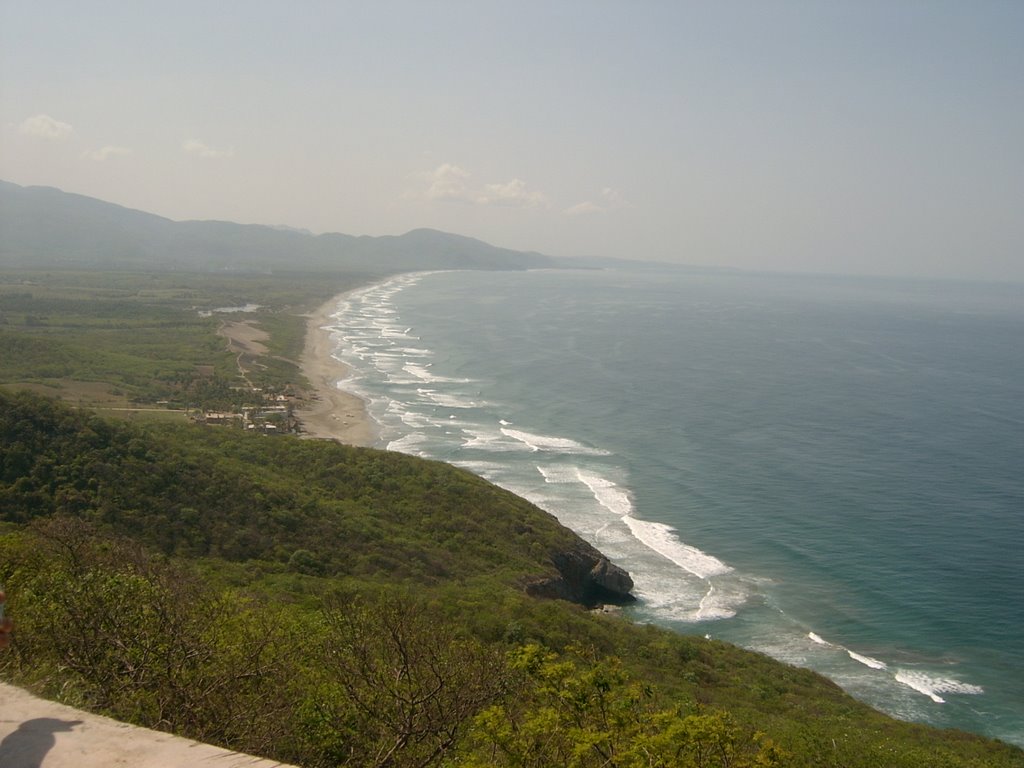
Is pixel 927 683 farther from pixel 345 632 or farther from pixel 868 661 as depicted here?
pixel 345 632

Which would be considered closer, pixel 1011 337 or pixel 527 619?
pixel 527 619

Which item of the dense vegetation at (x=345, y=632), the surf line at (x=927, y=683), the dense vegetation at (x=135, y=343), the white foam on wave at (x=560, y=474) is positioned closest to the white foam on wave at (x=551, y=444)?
the white foam on wave at (x=560, y=474)

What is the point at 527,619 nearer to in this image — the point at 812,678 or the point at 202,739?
the point at 812,678

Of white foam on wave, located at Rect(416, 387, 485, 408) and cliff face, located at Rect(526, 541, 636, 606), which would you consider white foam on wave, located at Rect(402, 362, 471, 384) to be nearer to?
white foam on wave, located at Rect(416, 387, 485, 408)

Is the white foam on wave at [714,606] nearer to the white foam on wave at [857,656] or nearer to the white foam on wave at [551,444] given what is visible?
the white foam on wave at [857,656]

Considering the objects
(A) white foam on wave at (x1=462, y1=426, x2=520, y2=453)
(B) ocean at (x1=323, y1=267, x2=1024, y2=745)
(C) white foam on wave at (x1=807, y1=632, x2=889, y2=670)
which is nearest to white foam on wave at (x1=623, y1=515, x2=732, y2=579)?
(B) ocean at (x1=323, y1=267, x2=1024, y2=745)

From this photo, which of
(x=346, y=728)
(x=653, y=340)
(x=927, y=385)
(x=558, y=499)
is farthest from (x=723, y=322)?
(x=346, y=728)
